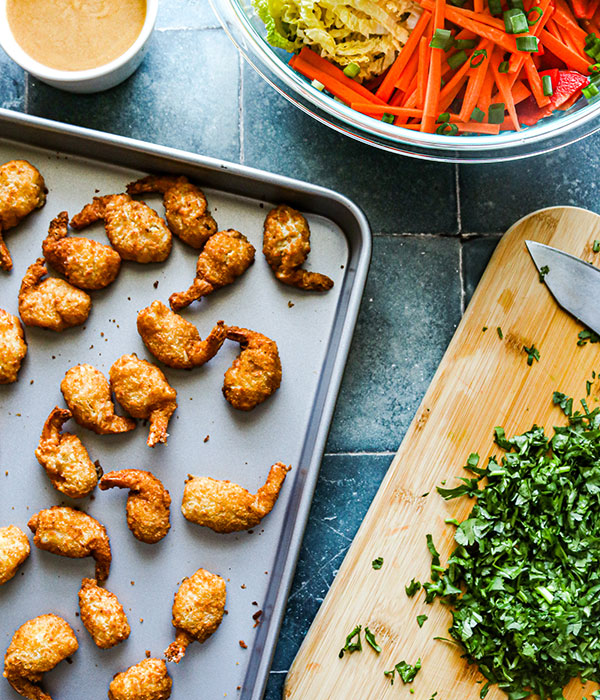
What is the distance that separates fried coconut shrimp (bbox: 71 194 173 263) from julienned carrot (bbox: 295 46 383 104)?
1.83ft

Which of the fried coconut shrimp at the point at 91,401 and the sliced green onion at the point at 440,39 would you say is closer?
the sliced green onion at the point at 440,39

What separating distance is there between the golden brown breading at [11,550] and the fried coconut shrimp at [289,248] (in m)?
0.96

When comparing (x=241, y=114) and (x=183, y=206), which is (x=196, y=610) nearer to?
(x=183, y=206)

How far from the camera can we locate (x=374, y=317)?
6.61ft

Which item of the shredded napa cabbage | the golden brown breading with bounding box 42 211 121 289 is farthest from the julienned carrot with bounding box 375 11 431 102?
the golden brown breading with bounding box 42 211 121 289

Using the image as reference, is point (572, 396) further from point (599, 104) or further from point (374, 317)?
point (599, 104)

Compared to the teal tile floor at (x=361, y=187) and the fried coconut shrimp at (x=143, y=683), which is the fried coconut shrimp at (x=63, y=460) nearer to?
the fried coconut shrimp at (x=143, y=683)

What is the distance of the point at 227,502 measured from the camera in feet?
5.90

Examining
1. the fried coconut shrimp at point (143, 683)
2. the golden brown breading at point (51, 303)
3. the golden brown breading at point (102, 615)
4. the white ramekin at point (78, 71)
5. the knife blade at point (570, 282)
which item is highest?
the white ramekin at point (78, 71)

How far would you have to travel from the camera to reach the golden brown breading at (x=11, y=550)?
180 cm

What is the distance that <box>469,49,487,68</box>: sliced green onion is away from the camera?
63.5 inches

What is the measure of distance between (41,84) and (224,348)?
93 cm

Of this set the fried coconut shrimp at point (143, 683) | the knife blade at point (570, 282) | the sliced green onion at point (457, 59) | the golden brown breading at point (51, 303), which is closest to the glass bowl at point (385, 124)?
the sliced green onion at point (457, 59)

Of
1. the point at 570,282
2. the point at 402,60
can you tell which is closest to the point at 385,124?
the point at 402,60
